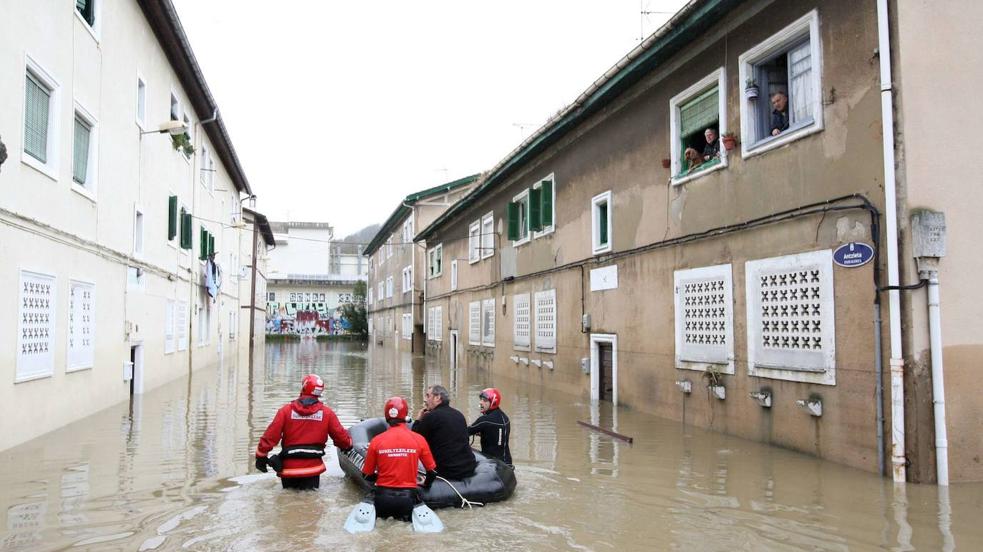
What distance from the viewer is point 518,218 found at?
71.7 feet

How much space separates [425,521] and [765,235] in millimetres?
6234

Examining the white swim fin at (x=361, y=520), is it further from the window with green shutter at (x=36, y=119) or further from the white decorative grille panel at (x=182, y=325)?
the white decorative grille panel at (x=182, y=325)

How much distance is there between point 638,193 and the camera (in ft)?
45.3

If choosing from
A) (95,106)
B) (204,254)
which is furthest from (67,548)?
(204,254)

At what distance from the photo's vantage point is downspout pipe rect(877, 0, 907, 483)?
25.0 ft

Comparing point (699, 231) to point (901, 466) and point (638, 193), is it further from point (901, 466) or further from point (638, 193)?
point (901, 466)

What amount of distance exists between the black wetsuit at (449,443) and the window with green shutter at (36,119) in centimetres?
743

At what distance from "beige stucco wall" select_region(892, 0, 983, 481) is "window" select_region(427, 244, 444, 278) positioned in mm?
26028

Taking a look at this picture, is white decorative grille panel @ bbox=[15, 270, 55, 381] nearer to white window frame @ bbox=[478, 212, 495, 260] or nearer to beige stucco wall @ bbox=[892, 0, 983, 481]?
beige stucco wall @ bbox=[892, 0, 983, 481]

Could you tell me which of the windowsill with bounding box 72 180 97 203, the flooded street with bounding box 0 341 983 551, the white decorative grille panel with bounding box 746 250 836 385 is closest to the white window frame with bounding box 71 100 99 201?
the windowsill with bounding box 72 180 97 203

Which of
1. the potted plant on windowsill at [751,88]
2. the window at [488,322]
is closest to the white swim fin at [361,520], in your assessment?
the potted plant on windowsill at [751,88]

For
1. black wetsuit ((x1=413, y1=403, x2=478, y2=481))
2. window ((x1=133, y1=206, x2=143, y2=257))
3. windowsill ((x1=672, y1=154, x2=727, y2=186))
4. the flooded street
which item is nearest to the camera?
the flooded street

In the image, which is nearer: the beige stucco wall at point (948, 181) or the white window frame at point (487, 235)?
the beige stucco wall at point (948, 181)

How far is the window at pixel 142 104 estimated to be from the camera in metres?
16.6
